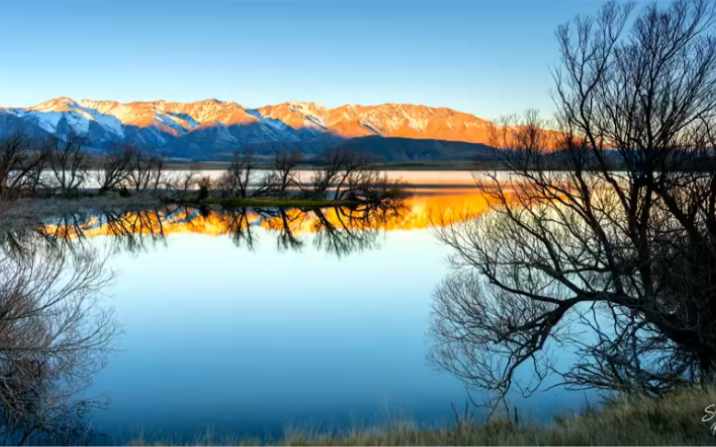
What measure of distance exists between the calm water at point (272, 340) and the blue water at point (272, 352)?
0.04m

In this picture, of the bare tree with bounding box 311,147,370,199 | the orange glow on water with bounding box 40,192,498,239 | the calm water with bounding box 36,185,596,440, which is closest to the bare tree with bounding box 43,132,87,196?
the orange glow on water with bounding box 40,192,498,239

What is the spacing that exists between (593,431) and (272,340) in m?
12.1

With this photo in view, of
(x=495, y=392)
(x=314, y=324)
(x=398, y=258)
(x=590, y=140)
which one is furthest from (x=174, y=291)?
(x=590, y=140)

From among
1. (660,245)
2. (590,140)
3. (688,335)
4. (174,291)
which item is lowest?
(174,291)

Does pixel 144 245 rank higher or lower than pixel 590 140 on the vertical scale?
lower

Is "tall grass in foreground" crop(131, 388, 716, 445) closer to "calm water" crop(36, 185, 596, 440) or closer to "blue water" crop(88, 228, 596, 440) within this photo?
"calm water" crop(36, 185, 596, 440)

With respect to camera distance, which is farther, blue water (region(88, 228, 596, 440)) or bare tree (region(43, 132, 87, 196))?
bare tree (region(43, 132, 87, 196))

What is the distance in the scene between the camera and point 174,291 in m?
26.1

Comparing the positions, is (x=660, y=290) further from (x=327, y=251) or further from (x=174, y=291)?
(x=327, y=251)

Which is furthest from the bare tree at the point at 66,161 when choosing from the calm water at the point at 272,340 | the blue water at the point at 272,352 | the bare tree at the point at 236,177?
the blue water at the point at 272,352

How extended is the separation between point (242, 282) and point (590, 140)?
1914 cm

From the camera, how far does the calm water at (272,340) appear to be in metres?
13.0

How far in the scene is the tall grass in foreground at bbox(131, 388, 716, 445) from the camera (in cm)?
782

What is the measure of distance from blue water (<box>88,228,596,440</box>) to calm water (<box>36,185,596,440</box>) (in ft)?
0.15
